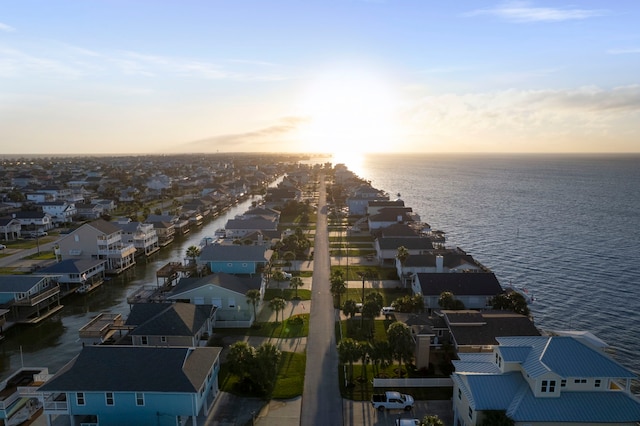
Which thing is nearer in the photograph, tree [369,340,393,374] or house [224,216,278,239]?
tree [369,340,393,374]

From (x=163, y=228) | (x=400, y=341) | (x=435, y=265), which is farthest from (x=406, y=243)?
(x=163, y=228)

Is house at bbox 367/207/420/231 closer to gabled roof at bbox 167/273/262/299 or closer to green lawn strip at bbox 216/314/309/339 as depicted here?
gabled roof at bbox 167/273/262/299

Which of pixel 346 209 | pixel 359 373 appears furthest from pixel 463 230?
pixel 359 373

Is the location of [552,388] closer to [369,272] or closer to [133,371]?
[133,371]

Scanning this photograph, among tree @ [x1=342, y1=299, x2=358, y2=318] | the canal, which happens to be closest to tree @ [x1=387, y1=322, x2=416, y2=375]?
tree @ [x1=342, y1=299, x2=358, y2=318]

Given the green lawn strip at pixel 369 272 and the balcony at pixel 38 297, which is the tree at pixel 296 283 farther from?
the balcony at pixel 38 297
